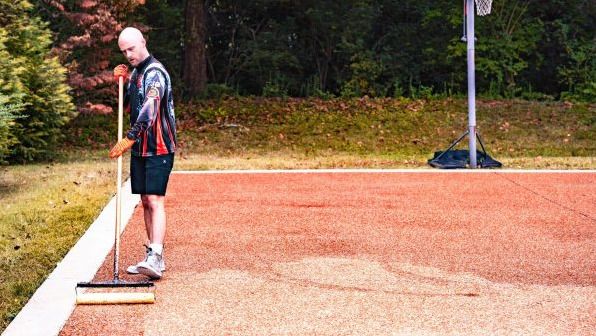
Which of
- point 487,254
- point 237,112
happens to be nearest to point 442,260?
point 487,254

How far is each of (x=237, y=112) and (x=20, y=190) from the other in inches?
379

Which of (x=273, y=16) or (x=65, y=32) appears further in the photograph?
(x=273, y=16)

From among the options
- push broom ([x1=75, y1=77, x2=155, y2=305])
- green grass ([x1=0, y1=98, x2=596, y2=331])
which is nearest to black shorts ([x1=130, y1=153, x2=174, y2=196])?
push broom ([x1=75, y1=77, x2=155, y2=305])

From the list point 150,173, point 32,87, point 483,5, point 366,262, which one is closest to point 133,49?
point 150,173

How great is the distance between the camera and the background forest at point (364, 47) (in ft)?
79.6

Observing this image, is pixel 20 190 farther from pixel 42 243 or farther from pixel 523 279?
pixel 523 279

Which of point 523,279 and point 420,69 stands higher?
point 420,69

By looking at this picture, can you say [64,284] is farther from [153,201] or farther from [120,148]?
[120,148]

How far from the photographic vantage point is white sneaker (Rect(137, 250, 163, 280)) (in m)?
6.64

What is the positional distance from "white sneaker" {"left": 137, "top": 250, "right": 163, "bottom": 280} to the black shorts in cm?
44

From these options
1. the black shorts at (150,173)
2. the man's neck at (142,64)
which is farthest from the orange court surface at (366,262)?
the man's neck at (142,64)

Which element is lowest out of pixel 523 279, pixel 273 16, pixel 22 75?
pixel 523 279

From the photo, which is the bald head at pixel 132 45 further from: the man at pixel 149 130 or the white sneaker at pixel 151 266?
the white sneaker at pixel 151 266

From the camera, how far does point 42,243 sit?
27.4ft
